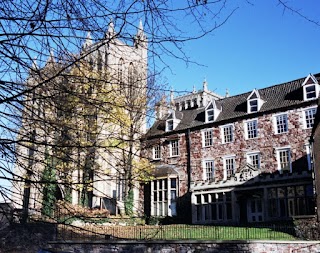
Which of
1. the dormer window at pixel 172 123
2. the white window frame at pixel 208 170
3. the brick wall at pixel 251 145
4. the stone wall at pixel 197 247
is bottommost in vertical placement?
the stone wall at pixel 197 247

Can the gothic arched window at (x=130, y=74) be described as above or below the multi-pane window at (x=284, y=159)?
below

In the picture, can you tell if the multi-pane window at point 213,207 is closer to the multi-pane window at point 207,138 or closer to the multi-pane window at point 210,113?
the multi-pane window at point 207,138

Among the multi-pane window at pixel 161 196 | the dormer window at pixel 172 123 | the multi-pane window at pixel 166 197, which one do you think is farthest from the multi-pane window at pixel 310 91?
the multi-pane window at pixel 161 196

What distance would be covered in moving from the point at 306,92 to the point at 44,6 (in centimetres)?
2538

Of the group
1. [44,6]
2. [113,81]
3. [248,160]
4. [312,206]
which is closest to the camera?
[44,6]

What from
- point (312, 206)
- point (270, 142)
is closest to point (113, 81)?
point (312, 206)

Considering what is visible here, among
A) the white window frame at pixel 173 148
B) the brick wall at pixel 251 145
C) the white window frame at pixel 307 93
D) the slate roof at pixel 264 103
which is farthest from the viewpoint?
the white window frame at pixel 173 148

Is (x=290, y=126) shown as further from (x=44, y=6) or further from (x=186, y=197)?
(x=44, y=6)

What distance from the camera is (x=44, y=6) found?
341cm

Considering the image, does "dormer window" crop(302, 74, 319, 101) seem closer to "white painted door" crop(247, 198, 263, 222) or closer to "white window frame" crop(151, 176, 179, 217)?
"white painted door" crop(247, 198, 263, 222)

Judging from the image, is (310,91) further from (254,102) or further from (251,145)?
(251,145)

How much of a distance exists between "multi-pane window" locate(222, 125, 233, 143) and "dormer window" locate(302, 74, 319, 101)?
579cm

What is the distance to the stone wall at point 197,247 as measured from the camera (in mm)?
16750

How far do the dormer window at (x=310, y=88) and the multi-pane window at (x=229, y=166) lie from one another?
6.70 m
